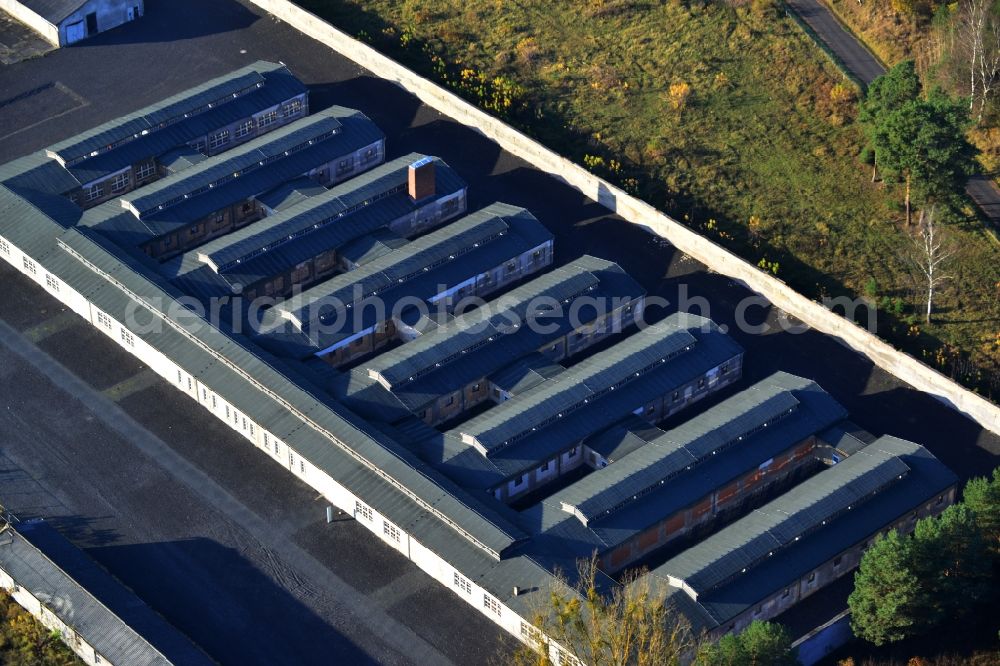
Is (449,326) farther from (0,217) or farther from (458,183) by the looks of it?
(0,217)

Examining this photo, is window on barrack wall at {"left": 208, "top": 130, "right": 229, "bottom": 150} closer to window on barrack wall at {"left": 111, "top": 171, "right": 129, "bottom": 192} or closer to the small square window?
the small square window

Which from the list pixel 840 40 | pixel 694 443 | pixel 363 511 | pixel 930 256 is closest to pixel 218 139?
pixel 363 511

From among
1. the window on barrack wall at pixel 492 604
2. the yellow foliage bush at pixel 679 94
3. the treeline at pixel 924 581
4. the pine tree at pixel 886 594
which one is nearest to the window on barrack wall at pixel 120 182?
the yellow foliage bush at pixel 679 94

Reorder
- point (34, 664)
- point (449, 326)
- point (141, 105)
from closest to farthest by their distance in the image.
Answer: point (34, 664) < point (449, 326) < point (141, 105)

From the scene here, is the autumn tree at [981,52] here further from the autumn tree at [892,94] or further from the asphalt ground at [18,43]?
the asphalt ground at [18,43]

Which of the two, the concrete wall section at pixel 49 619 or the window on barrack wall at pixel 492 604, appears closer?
the concrete wall section at pixel 49 619

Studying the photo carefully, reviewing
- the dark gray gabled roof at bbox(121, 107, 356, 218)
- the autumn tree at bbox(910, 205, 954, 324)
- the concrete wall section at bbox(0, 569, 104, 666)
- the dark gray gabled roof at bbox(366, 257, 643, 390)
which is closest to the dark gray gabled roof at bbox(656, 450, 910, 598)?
the autumn tree at bbox(910, 205, 954, 324)

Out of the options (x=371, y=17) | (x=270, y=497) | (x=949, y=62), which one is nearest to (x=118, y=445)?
(x=270, y=497)
